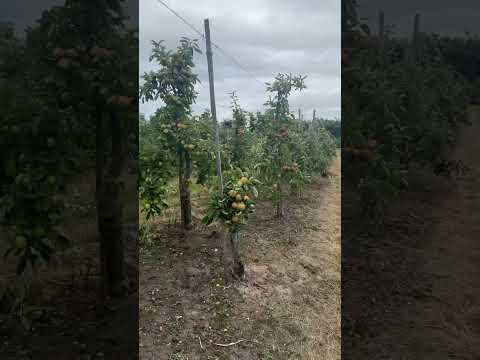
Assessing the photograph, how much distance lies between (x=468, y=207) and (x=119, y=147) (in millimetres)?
2139

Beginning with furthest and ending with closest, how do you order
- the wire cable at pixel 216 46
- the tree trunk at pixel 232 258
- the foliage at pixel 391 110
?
1. the tree trunk at pixel 232 258
2. the wire cable at pixel 216 46
3. the foliage at pixel 391 110

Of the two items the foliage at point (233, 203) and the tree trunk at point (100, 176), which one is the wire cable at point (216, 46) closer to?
the foliage at point (233, 203)

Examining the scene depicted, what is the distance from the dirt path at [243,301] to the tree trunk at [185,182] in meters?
0.10

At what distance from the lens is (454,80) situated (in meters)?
3.13

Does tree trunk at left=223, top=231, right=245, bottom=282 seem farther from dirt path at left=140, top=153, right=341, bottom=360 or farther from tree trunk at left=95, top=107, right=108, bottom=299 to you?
tree trunk at left=95, top=107, right=108, bottom=299

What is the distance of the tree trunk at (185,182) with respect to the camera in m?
2.75

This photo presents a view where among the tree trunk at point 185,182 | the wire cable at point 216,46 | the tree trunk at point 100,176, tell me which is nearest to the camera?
the tree trunk at point 100,176

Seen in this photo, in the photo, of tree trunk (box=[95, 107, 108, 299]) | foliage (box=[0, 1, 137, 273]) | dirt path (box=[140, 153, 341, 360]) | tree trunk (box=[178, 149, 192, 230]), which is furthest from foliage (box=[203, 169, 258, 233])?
foliage (box=[0, 1, 137, 273])

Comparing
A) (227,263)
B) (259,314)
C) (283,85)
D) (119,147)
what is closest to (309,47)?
(283,85)

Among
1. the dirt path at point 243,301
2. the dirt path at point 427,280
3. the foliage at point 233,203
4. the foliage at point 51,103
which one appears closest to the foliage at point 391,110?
the dirt path at point 427,280

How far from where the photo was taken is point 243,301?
7.80 ft

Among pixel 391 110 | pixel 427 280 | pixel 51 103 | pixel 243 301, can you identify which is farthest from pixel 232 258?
pixel 51 103

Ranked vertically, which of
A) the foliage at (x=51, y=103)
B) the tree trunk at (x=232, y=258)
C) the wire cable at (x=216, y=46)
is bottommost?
the tree trunk at (x=232, y=258)

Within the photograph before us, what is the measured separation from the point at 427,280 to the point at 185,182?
4.58 feet
